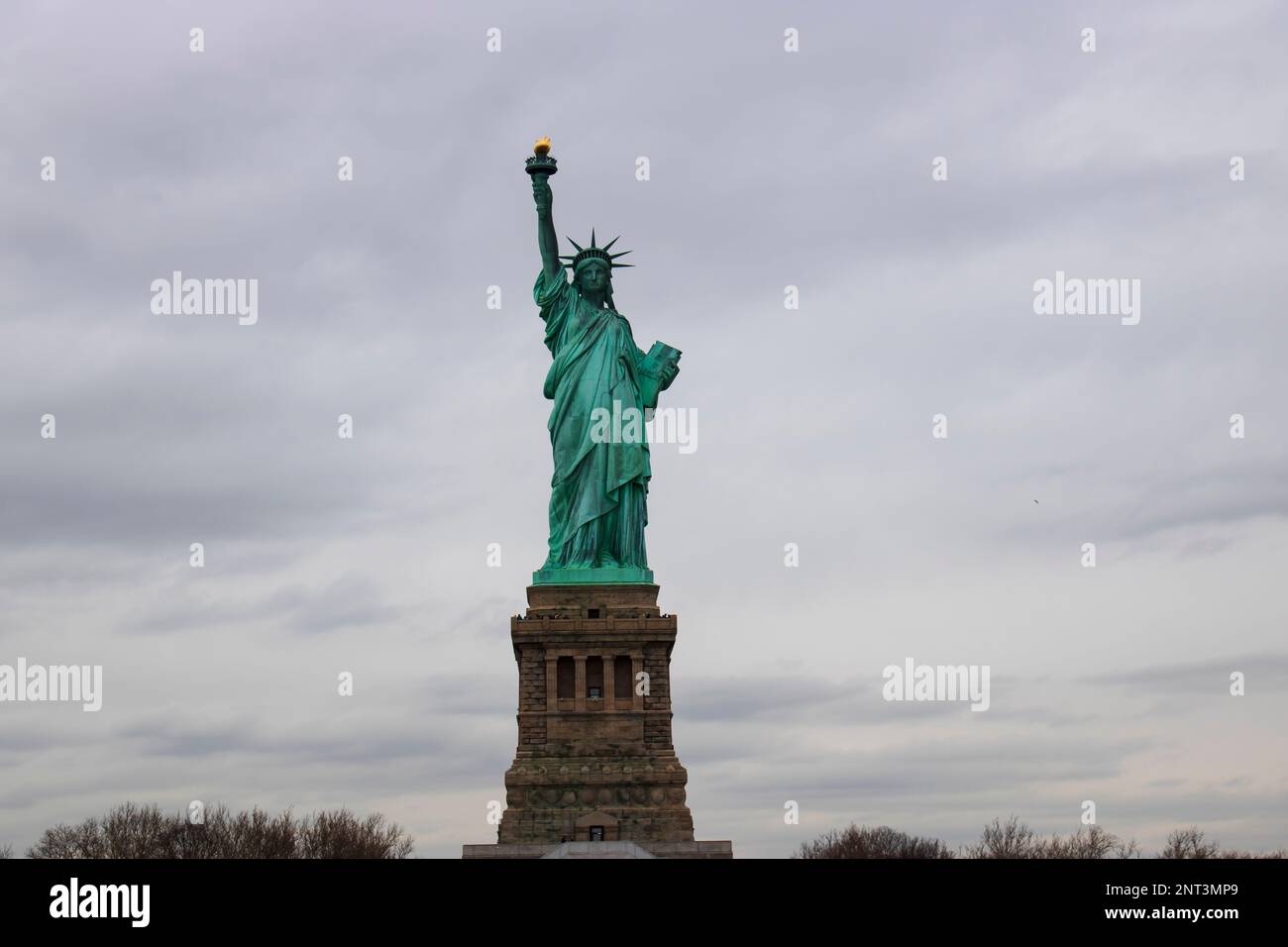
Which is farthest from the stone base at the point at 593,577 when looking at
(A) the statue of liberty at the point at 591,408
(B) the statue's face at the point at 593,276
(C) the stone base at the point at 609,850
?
(B) the statue's face at the point at 593,276

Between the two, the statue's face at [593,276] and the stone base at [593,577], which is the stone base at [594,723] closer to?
the stone base at [593,577]

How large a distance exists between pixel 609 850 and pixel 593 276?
1601cm

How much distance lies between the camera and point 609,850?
51094mm

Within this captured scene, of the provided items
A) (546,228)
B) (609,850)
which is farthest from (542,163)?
(609,850)

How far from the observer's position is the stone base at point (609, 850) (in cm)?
5128

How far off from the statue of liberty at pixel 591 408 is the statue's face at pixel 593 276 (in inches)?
1.0

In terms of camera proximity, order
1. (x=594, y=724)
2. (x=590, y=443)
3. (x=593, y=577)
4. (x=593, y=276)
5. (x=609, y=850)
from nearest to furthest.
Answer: (x=609, y=850) < (x=594, y=724) < (x=593, y=577) < (x=590, y=443) < (x=593, y=276)

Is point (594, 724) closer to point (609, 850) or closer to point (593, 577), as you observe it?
point (593, 577)

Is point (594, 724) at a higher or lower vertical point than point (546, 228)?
lower

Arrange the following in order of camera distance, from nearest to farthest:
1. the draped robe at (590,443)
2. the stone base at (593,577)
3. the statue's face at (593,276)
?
the stone base at (593,577), the draped robe at (590,443), the statue's face at (593,276)
